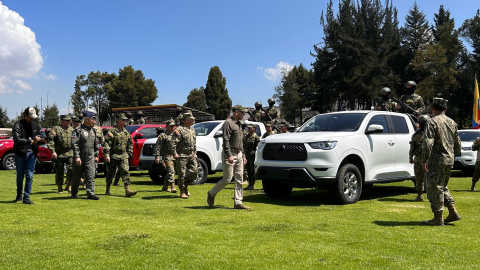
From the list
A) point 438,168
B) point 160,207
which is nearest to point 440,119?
point 438,168

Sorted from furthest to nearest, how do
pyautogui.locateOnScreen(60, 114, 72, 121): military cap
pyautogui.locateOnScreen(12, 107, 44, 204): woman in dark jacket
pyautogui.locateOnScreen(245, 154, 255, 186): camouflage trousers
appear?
pyautogui.locateOnScreen(245, 154, 255, 186): camouflage trousers, pyautogui.locateOnScreen(60, 114, 72, 121): military cap, pyautogui.locateOnScreen(12, 107, 44, 204): woman in dark jacket

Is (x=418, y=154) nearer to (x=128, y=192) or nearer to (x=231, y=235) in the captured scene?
(x=231, y=235)

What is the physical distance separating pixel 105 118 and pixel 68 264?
2917 inches

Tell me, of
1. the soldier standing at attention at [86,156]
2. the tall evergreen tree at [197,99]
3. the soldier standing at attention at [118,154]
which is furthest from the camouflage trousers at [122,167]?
the tall evergreen tree at [197,99]

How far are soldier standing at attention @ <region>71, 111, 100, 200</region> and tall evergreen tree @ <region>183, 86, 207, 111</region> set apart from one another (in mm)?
74061

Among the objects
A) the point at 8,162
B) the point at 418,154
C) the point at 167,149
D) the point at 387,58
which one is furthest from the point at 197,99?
the point at 418,154

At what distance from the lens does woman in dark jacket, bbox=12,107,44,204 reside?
8445 millimetres

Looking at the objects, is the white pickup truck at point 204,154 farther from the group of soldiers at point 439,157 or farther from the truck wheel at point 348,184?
the group of soldiers at point 439,157

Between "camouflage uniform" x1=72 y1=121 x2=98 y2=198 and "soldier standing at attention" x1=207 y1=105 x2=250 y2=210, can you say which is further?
"camouflage uniform" x1=72 y1=121 x2=98 y2=198

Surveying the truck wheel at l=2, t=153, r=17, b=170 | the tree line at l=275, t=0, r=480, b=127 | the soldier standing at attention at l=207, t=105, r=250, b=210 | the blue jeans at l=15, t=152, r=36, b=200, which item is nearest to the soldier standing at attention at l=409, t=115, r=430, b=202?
the soldier standing at attention at l=207, t=105, r=250, b=210

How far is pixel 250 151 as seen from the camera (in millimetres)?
11695

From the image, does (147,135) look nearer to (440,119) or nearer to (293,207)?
(293,207)

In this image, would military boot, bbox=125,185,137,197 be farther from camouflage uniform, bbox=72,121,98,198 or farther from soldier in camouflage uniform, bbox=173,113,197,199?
soldier in camouflage uniform, bbox=173,113,197,199

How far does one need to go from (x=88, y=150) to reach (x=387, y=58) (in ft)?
134
